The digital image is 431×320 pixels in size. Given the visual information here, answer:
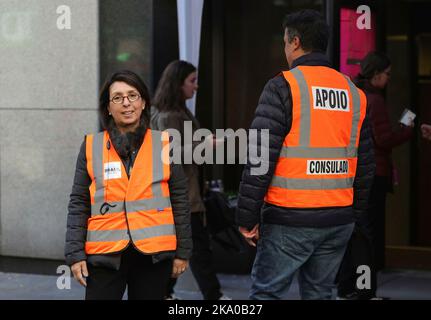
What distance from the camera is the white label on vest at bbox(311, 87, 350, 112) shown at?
4.61 metres

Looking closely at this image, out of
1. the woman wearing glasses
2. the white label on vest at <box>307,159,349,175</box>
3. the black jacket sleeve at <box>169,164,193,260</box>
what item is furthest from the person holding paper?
the woman wearing glasses

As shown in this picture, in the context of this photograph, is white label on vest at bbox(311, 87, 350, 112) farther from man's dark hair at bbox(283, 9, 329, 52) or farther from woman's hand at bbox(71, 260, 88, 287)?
woman's hand at bbox(71, 260, 88, 287)

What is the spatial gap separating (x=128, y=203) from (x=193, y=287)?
3.32 m

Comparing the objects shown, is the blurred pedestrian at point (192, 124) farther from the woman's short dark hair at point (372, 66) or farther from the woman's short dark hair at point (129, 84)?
the woman's short dark hair at point (129, 84)

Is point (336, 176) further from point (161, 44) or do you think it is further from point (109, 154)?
point (161, 44)

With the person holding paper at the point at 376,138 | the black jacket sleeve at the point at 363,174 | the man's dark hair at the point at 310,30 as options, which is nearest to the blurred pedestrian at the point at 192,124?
the person holding paper at the point at 376,138

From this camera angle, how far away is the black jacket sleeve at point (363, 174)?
493cm

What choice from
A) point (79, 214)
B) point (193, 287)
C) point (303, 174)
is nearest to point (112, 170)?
point (79, 214)

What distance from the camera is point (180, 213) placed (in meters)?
4.62

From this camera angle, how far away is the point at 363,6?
Answer: 25.7ft

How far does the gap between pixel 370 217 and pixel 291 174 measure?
2591 mm

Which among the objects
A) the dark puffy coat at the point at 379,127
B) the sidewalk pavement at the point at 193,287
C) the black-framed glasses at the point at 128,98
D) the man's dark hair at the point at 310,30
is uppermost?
the man's dark hair at the point at 310,30

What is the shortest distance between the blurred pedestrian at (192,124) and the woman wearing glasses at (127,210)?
186 centimetres

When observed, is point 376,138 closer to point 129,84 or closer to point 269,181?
point 269,181
